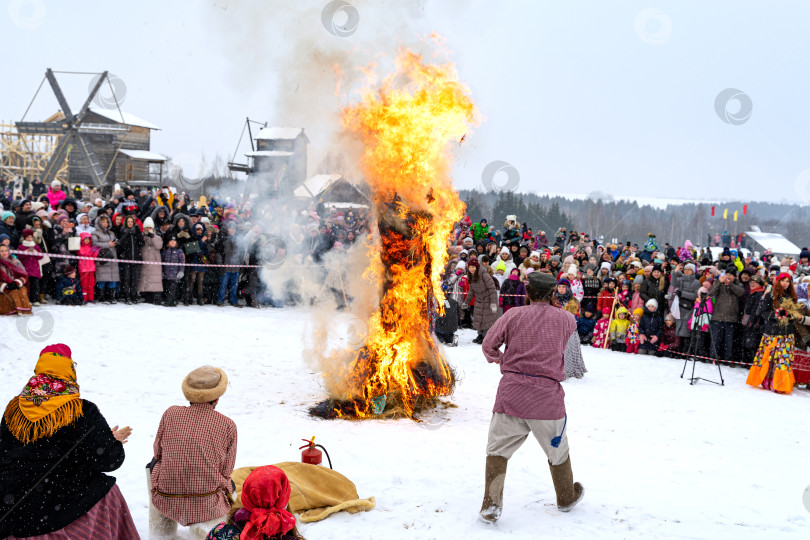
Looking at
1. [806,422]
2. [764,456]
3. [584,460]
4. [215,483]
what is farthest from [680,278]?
[215,483]

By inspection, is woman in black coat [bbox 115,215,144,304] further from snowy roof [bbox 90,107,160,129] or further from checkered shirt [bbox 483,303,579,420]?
snowy roof [bbox 90,107,160,129]

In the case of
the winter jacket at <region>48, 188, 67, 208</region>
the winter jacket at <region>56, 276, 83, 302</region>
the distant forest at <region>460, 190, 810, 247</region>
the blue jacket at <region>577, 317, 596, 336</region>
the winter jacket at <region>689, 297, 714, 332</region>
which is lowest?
the blue jacket at <region>577, 317, 596, 336</region>

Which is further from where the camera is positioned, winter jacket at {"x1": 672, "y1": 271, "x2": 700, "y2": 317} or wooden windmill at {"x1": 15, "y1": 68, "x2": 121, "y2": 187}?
wooden windmill at {"x1": 15, "y1": 68, "x2": 121, "y2": 187}

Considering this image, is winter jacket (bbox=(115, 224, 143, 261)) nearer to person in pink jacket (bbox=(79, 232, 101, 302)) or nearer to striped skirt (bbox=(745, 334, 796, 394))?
person in pink jacket (bbox=(79, 232, 101, 302))

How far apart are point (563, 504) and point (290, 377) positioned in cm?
557

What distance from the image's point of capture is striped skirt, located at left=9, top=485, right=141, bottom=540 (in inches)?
140

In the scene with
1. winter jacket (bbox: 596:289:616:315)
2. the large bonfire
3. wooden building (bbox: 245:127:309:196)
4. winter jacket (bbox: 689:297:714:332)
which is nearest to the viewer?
the large bonfire

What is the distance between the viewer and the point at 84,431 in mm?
3643

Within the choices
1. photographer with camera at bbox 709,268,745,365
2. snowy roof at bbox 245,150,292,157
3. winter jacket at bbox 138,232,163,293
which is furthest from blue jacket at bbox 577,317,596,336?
snowy roof at bbox 245,150,292,157

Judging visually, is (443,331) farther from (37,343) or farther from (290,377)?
(37,343)

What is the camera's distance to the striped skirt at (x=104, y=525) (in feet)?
11.7

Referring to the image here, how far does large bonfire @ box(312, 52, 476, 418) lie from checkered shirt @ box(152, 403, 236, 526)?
3.65 m

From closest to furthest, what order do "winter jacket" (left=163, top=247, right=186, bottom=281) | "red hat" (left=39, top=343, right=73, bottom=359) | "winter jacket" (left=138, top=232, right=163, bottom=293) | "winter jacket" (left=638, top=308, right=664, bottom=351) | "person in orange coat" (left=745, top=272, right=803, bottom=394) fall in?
"red hat" (left=39, top=343, right=73, bottom=359), "person in orange coat" (left=745, top=272, right=803, bottom=394), "winter jacket" (left=638, top=308, right=664, bottom=351), "winter jacket" (left=138, top=232, right=163, bottom=293), "winter jacket" (left=163, top=247, right=186, bottom=281)

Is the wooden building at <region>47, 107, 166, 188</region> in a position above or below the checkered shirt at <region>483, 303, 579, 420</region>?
above
